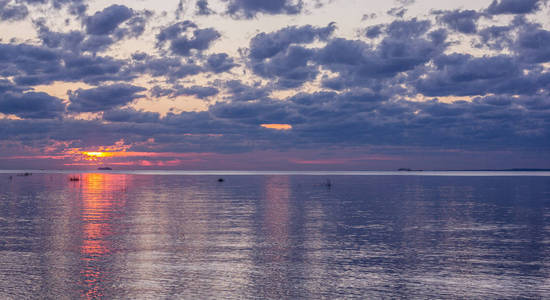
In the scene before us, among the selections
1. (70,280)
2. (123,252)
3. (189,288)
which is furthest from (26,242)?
(189,288)

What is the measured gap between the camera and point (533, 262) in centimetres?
3400

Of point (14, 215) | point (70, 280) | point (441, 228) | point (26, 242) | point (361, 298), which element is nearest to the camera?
point (361, 298)

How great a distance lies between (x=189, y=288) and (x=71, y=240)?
2023cm

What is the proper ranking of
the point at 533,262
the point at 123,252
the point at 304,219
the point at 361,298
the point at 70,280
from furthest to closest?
the point at 304,219, the point at 123,252, the point at 533,262, the point at 70,280, the point at 361,298

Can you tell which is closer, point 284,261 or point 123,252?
point 284,261

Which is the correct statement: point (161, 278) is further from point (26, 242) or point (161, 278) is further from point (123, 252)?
point (26, 242)

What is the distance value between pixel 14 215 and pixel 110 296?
147ft

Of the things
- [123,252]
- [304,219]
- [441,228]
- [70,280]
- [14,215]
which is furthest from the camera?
[14,215]

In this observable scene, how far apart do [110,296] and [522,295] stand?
19773 mm

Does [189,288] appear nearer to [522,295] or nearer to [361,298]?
[361,298]

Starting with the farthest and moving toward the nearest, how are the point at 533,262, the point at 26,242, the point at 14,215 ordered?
the point at 14,215 < the point at 26,242 < the point at 533,262

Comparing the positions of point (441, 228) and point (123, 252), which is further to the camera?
point (441, 228)

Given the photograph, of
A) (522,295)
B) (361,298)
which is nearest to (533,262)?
(522,295)

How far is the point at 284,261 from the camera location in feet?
112
